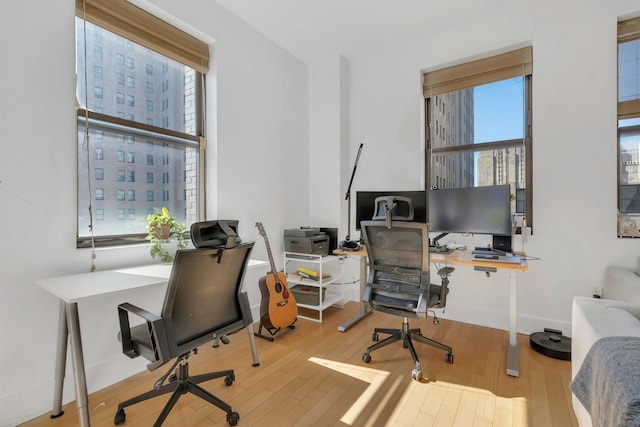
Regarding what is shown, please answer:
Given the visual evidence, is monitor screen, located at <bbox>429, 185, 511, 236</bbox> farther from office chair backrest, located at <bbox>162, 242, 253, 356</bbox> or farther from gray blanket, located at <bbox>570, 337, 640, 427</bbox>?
office chair backrest, located at <bbox>162, 242, 253, 356</bbox>

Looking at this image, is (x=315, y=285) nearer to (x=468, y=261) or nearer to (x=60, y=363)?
(x=468, y=261)

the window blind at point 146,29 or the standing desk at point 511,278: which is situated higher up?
the window blind at point 146,29

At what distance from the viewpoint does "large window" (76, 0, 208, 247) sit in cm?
203

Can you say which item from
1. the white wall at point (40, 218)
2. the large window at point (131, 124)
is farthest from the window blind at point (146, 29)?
the white wall at point (40, 218)

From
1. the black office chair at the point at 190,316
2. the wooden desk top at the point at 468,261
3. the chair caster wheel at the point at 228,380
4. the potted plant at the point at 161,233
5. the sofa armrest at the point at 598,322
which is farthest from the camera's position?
the potted plant at the point at 161,233

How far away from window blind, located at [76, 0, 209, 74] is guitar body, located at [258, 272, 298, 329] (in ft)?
6.73

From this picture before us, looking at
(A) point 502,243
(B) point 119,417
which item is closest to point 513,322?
(A) point 502,243

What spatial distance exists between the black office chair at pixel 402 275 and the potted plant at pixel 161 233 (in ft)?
4.80

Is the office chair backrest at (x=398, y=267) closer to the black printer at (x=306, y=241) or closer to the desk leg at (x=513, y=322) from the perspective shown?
the desk leg at (x=513, y=322)

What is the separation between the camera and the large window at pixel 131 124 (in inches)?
79.9

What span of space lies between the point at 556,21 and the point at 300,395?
3.72 metres

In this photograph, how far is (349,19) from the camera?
9.86 ft

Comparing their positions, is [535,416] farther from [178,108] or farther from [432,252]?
[178,108]

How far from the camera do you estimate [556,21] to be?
2646 mm
